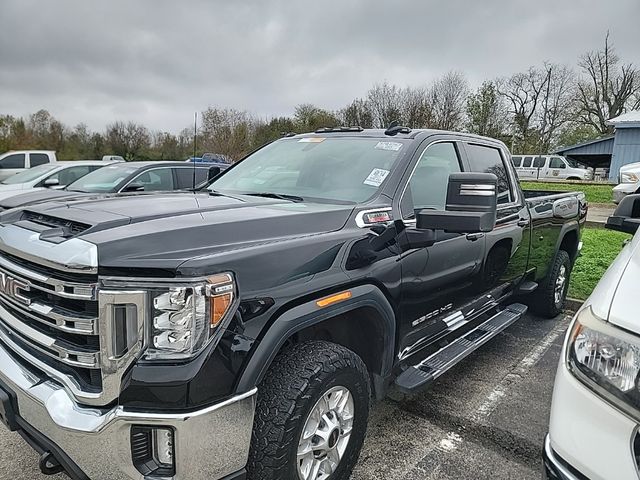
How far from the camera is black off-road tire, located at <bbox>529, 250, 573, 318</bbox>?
510 centimetres

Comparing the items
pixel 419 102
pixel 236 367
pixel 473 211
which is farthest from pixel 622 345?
pixel 419 102

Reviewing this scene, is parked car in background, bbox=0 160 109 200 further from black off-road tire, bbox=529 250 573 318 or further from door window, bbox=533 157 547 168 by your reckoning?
door window, bbox=533 157 547 168

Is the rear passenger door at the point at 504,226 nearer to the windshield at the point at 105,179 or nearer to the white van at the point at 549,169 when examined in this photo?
the windshield at the point at 105,179

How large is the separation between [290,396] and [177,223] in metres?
0.86

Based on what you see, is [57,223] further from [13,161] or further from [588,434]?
[13,161]

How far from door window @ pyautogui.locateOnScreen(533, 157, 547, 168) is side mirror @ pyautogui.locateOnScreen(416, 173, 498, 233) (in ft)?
97.6

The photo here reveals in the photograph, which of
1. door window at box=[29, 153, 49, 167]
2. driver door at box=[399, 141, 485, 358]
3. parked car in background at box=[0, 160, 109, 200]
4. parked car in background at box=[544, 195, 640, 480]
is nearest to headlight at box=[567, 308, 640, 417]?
parked car in background at box=[544, 195, 640, 480]

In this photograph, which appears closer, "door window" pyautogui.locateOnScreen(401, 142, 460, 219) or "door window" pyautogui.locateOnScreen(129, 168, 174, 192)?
"door window" pyautogui.locateOnScreen(401, 142, 460, 219)

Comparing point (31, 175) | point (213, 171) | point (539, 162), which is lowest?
point (31, 175)

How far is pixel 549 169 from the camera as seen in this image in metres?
28.6

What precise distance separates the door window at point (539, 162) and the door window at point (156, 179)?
87.6 ft

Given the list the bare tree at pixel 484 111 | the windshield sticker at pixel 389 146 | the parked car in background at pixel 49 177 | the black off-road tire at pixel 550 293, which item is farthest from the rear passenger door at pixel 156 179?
the bare tree at pixel 484 111

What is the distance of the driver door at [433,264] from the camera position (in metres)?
2.78

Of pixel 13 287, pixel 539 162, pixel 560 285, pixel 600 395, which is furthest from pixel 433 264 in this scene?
pixel 539 162
